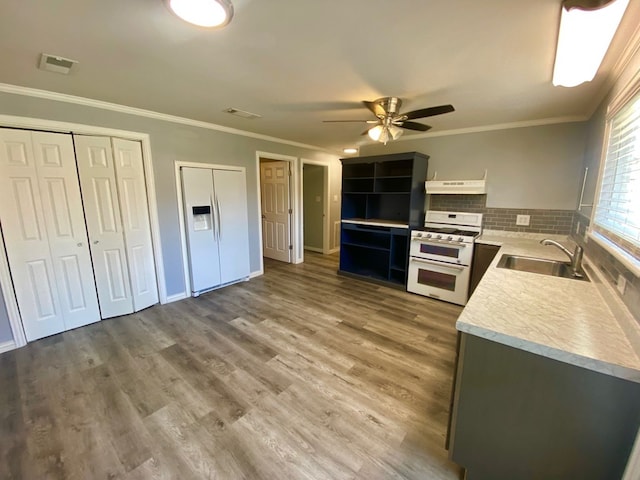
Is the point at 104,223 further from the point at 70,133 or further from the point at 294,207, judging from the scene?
the point at 294,207

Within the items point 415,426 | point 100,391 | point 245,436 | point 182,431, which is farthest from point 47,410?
point 415,426

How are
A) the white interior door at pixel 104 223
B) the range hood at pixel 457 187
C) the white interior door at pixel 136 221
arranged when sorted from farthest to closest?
the range hood at pixel 457 187 < the white interior door at pixel 136 221 < the white interior door at pixel 104 223

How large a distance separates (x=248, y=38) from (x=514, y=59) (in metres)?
1.73

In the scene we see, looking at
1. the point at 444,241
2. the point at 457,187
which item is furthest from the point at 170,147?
the point at 457,187

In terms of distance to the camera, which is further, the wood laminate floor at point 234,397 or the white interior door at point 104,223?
the white interior door at point 104,223

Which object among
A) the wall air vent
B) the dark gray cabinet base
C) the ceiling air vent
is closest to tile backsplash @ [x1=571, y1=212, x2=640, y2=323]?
the dark gray cabinet base

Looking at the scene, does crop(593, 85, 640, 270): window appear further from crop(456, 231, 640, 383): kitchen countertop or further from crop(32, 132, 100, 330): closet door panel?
crop(32, 132, 100, 330): closet door panel

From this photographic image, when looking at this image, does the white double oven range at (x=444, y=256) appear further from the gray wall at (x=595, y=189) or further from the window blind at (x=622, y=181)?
the window blind at (x=622, y=181)

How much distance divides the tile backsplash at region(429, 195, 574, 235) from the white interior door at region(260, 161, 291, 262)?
8.57 ft

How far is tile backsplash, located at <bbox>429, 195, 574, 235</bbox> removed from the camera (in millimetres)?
3139

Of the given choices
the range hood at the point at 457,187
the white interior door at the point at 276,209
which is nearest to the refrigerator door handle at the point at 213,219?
the white interior door at the point at 276,209

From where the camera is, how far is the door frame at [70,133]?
230 centimetres

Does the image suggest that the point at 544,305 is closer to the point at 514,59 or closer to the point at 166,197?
the point at 514,59

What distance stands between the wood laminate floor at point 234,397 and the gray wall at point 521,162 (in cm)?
192
